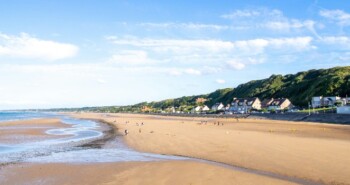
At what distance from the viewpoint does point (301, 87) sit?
128125 millimetres

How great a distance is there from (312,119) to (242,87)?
12939 cm

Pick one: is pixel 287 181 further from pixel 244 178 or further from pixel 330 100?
pixel 330 100

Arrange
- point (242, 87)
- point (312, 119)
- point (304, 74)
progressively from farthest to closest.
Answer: point (242, 87)
point (304, 74)
point (312, 119)

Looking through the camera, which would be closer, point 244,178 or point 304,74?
point 244,178

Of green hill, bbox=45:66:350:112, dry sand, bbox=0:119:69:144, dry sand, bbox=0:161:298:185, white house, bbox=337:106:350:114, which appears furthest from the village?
dry sand, bbox=0:161:298:185

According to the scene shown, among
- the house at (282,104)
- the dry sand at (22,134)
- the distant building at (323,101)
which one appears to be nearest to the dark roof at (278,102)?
the house at (282,104)

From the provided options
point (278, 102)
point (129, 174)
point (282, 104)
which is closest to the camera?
point (129, 174)

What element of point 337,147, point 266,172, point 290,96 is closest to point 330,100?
point 290,96

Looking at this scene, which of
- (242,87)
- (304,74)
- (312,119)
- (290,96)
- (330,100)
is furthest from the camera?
(242,87)

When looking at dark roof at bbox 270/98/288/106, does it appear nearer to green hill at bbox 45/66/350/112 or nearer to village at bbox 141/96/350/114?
village at bbox 141/96/350/114

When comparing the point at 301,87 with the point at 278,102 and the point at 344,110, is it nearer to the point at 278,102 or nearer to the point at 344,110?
the point at 278,102

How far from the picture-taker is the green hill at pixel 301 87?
108062 millimetres

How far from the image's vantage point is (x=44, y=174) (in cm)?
1512

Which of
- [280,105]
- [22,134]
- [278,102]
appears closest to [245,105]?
[278,102]
